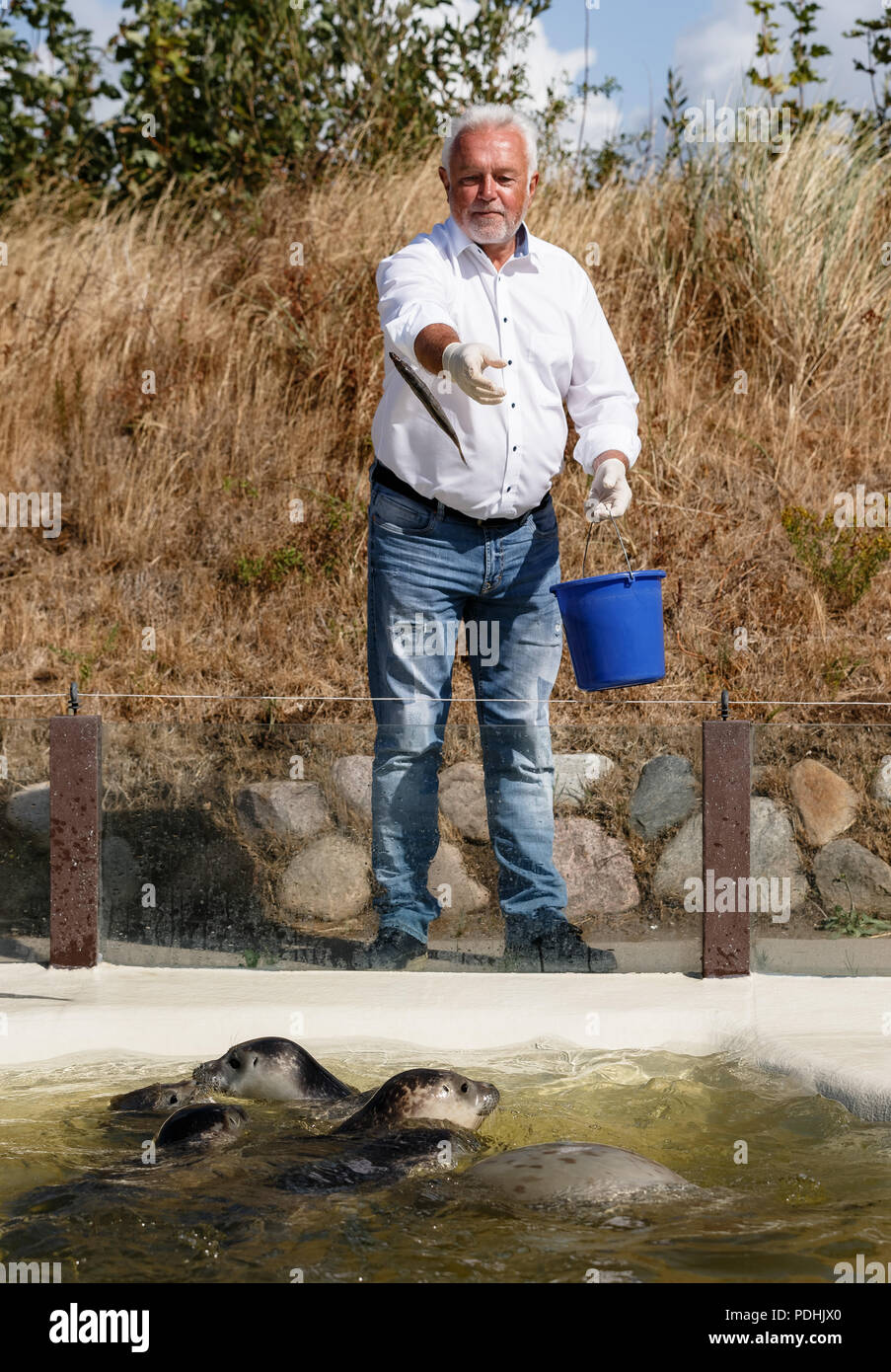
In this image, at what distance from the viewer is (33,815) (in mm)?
4707

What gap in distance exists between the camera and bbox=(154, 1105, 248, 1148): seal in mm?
3287

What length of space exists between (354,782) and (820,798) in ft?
4.77

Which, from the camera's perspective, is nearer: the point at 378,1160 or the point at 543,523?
the point at 378,1160

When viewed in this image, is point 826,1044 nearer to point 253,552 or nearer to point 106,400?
point 253,552

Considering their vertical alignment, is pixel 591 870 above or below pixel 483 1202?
above

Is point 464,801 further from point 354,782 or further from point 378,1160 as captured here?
point 378,1160

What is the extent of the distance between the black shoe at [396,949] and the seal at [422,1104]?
1.00 meters

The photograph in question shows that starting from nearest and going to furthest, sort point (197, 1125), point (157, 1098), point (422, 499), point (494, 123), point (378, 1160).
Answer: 1. point (378, 1160)
2. point (197, 1125)
3. point (157, 1098)
4. point (494, 123)
5. point (422, 499)

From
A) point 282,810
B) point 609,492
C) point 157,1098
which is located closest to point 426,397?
point 609,492

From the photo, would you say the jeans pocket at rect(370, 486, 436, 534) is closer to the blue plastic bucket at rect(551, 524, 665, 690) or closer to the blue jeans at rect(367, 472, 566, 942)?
the blue jeans at rect(367, 472, 566, 942)

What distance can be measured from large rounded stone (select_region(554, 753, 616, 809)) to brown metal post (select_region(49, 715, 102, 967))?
56.2 inches

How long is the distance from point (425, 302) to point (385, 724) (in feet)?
4.12

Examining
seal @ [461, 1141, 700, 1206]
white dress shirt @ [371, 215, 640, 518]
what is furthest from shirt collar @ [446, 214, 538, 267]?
seal @ [461, 1141, 700, 1206]

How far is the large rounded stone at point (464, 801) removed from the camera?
14.8 ft
